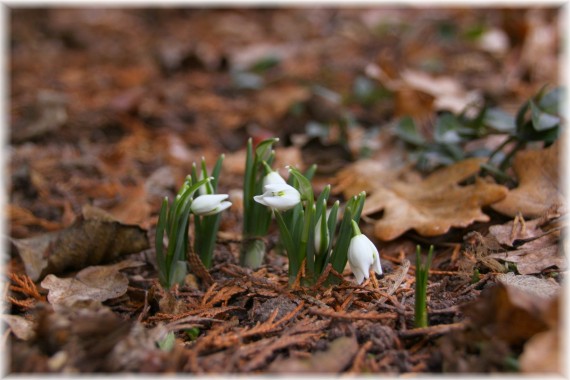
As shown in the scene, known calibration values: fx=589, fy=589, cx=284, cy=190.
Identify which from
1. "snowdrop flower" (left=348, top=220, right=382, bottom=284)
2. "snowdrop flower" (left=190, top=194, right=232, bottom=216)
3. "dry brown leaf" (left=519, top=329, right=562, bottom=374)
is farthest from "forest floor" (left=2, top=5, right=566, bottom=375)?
"snowdrop flower" (left=190, top=194, right=232, bottom=216)

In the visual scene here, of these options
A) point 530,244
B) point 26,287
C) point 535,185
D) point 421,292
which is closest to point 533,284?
point 530,244

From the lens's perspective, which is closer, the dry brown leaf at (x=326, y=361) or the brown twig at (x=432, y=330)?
the dry brown leaf at (x=326, y=361)

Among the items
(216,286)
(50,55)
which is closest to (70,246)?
(216,286)

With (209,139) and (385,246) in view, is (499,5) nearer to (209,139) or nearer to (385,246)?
(209,139)

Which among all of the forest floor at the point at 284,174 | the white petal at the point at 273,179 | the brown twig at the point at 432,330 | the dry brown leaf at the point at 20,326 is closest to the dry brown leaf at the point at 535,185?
the forest floor at the point at 284,174

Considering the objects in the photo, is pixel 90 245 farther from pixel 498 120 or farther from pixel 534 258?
pixel 498 120

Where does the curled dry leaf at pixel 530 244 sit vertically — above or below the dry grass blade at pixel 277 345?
above

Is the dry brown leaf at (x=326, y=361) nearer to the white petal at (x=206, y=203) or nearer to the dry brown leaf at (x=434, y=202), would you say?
the white petal at (x=206, y=203)
